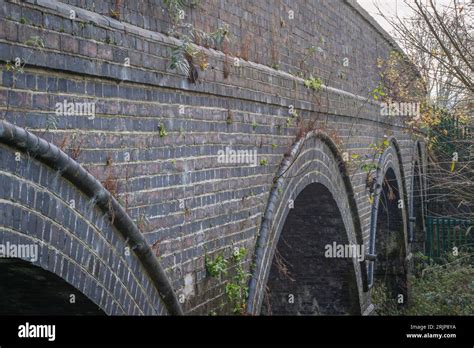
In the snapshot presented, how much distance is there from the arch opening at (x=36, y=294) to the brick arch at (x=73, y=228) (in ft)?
0.21

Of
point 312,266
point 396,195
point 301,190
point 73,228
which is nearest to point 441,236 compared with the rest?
point 396,195

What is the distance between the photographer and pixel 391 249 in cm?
1778

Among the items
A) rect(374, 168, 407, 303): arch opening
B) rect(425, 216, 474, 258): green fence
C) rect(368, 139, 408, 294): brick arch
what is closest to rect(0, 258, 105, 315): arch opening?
rect(368, 139, 408, 294): brick arch

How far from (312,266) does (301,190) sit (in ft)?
9.90

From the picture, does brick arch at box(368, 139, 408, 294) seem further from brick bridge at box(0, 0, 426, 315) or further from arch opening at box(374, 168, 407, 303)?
brick bridge at box(0, 0, 426, 315)

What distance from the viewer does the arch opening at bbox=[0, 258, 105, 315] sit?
377cm

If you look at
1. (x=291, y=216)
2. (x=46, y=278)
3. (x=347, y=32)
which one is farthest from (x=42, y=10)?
(x=347, y=32)

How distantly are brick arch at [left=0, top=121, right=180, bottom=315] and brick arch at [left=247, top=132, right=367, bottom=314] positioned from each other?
201 centimetres

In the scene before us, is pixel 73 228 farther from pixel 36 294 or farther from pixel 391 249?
pixel 391 249

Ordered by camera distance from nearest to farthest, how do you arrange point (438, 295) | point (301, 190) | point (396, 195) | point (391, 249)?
point (301, 190) → point (438, 295) → point (396, 195) → point (391, 249)

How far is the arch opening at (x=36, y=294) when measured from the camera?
12.4 ft

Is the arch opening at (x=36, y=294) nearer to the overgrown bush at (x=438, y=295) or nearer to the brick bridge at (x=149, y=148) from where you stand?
the brick bridge at (x=149, y=148)

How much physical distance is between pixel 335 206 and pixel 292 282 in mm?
1758

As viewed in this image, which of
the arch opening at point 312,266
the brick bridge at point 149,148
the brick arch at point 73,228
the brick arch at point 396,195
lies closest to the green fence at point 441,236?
the brick arch at point 396,195
